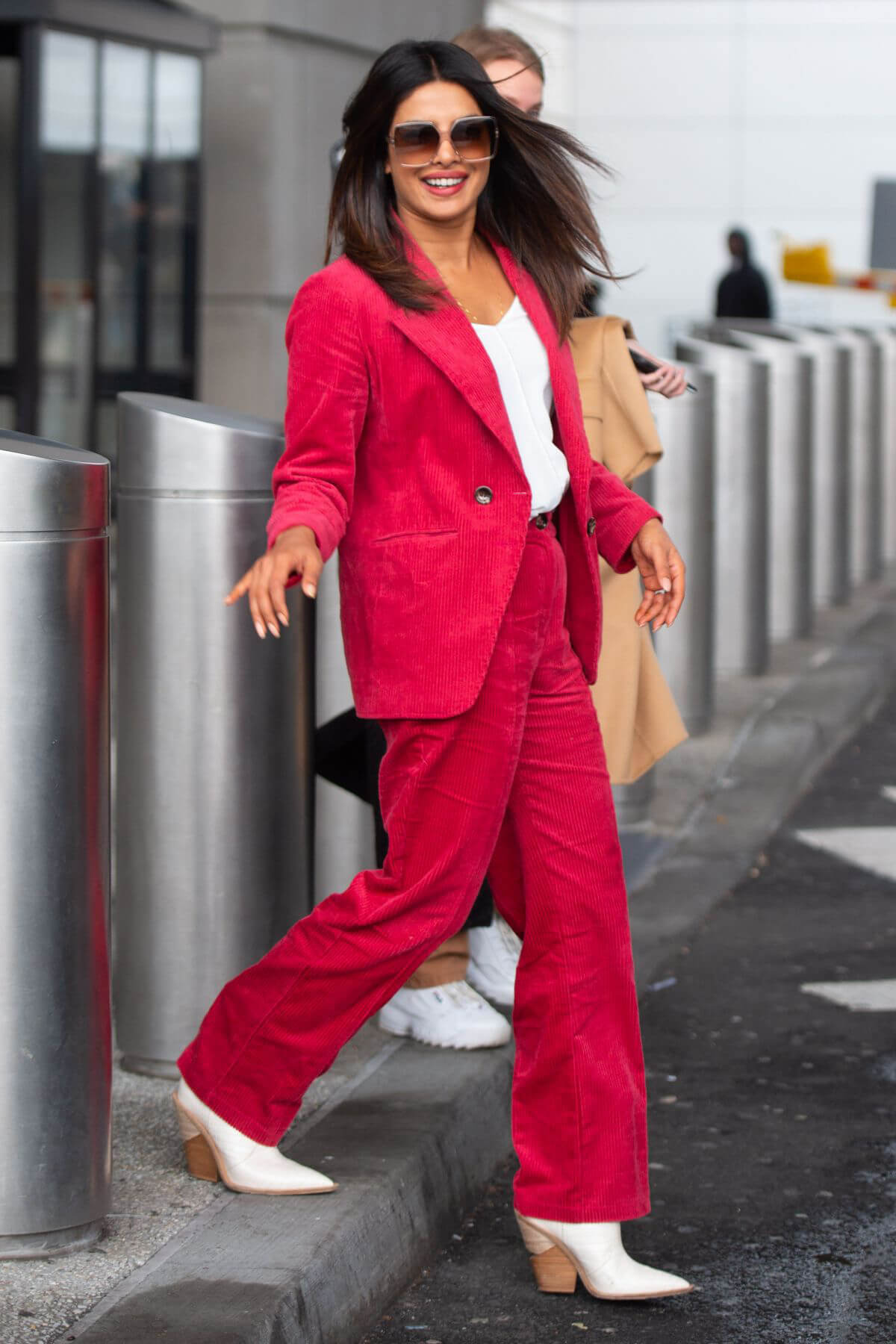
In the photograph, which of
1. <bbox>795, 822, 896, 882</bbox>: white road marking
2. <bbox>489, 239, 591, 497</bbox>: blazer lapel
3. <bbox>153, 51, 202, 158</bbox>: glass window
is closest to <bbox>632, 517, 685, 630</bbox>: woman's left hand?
<bbox>489, 239, 591, 497</bbox>: blazer lapel

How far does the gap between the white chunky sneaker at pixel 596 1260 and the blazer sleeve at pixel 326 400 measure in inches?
41.5

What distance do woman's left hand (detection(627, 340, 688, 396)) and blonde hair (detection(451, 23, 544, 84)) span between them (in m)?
0.55

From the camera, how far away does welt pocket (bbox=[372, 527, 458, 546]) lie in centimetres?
298

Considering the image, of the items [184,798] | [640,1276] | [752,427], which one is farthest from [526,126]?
[752,427]

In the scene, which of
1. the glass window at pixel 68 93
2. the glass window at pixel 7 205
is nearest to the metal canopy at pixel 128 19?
the glass window at pixel 68 93

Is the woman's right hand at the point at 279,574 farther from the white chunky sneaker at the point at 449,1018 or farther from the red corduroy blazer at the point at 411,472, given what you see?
the white chunky sneaker at the point at 449,1018

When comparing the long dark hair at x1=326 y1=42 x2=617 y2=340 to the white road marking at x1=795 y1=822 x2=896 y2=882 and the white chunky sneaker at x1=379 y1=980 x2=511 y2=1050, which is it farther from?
the white road marking at x1=795 y1=822 x2=896 y2=882

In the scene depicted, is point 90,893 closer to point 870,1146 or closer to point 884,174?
point 870,1146

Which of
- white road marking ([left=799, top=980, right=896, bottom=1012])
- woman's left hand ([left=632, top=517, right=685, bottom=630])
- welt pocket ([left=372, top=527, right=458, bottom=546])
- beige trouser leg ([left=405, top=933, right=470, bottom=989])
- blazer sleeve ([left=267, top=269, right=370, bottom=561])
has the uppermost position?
blazer sleeve ([left=267, top=269, right=370, bottom=561])

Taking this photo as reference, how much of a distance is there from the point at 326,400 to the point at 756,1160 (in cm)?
166

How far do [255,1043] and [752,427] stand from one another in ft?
18.1

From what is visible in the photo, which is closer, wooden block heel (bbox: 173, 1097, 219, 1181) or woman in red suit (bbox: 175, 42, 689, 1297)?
woman in red suit (bbox: 175, 42, 689, 1297)

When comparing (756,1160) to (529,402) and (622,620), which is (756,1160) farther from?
(529,402)

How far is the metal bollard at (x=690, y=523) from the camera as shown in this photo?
6.98 metres
